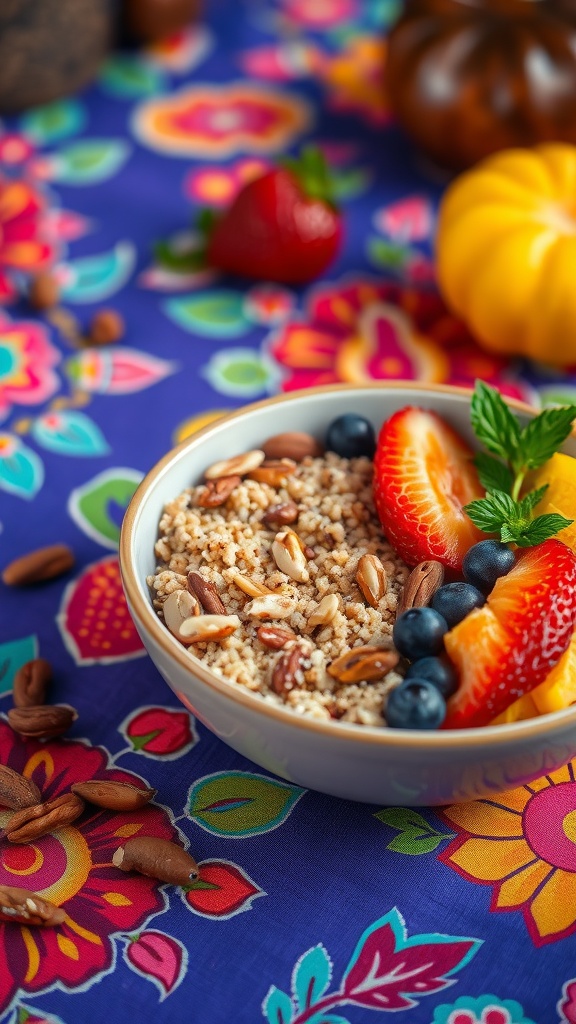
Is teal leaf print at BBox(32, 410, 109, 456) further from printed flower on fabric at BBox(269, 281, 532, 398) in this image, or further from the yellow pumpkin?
the yellow pumpkin

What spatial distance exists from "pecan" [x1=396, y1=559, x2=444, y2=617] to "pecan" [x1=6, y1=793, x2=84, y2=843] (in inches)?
13.7

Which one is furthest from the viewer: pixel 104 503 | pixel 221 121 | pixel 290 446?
pixel 221 121

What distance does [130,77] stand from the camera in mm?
2059

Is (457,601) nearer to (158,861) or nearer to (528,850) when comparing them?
(528,850)

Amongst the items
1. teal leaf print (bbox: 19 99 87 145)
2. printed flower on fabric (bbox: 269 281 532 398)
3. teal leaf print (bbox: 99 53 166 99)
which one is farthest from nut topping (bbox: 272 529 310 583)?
teal leaf print (bbox: 99 53 166 99)

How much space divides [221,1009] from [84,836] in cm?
20

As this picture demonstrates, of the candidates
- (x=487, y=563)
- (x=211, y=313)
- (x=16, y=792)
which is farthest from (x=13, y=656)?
(x=211, y=313)

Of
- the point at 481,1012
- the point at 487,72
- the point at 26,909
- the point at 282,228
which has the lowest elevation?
the point at 481,1012

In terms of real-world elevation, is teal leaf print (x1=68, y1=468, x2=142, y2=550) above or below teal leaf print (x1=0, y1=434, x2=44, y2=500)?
below

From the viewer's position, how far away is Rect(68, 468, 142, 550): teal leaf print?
4.11 feet

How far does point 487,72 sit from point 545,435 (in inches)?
34.1

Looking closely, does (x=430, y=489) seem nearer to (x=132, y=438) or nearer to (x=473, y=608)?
(x=473, y=608)

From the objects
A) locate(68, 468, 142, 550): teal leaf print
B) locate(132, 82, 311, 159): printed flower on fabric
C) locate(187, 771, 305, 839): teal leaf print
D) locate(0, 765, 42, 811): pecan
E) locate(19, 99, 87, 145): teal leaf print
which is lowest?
locate(187, 771, 305, 839): teal leaf print

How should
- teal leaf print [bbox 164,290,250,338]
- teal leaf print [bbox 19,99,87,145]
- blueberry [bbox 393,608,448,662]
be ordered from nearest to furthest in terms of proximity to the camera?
blueberry [bbox 393,608,448,662]
teal leaf print [bbox 164,290,250,338]
teal leaf print [bbox 19,99,87,145]
